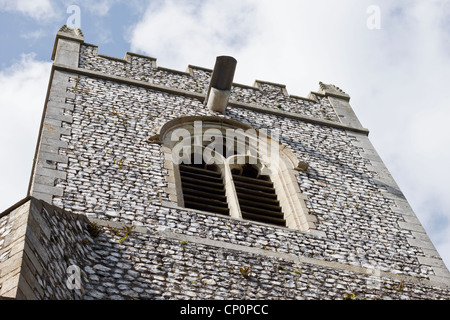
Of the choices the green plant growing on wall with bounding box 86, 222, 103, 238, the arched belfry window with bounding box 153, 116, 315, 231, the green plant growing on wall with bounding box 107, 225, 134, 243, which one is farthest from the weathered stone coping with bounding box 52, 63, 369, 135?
the green plant growing on wall with bounding box 86, 222, 103, 238

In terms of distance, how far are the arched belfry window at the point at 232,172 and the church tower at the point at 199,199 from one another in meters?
0.03

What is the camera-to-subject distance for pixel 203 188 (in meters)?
11.5

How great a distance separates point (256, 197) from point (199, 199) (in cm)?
110

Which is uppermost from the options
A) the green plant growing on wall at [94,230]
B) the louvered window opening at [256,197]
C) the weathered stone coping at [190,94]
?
the weathered stone coping at [190,94]

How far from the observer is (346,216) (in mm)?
11250

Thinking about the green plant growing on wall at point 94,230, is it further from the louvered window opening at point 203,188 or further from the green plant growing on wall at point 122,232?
the louvered window opening at point 203,188

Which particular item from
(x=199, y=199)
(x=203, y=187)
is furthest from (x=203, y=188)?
(x=199, y=199)

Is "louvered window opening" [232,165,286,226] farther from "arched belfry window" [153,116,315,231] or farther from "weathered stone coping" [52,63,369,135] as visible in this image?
"weathered stone coping" [52,63,369,135]

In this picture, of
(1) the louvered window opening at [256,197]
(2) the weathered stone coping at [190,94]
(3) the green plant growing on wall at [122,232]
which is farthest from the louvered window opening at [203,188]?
(2) the weathered stone coping at [190,94]

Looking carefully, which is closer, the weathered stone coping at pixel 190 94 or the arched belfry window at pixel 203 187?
the arched belfry window at pixel 203 187

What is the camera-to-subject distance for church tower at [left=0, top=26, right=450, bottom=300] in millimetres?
7945

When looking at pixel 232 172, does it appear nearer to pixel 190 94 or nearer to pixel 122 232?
pixel 190 94

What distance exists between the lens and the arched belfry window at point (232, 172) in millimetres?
11039
